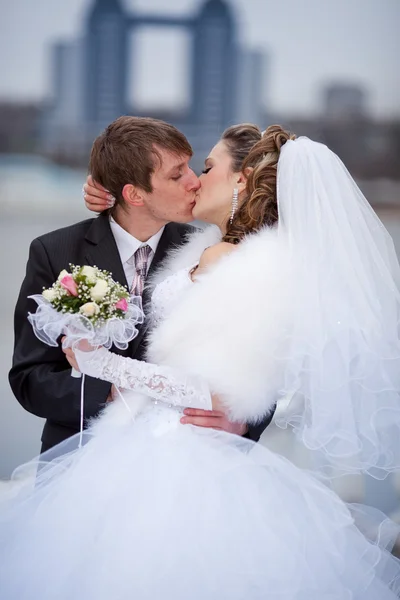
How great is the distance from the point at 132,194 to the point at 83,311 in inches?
29.9

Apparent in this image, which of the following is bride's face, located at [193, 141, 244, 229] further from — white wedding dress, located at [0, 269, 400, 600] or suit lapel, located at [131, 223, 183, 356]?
white wedding dress, located at [0, 269, 400, 600]

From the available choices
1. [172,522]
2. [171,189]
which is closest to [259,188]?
[171,189]

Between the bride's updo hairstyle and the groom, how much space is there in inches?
11.9

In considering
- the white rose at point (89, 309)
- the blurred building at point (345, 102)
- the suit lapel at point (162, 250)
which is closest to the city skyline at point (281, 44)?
the blurred building at point (345, 102)

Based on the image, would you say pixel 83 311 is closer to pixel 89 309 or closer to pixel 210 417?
pixel 89 309

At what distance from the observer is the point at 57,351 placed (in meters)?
2.71

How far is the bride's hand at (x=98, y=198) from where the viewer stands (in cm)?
294

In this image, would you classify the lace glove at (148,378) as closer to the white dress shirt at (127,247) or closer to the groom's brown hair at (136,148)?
the white dress shirt at (127,247)

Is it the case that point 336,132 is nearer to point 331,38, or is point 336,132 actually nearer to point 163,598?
point 331,38

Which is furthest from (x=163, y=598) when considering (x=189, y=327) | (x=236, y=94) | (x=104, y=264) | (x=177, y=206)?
(x=236, y=94)

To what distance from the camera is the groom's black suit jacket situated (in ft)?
8.44

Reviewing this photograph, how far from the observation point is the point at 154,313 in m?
2.59

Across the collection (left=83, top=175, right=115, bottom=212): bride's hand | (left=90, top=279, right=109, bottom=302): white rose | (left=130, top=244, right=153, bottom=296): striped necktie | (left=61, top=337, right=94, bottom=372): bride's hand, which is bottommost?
(left=61, top=337, right=94, bottom=372): bride's hand

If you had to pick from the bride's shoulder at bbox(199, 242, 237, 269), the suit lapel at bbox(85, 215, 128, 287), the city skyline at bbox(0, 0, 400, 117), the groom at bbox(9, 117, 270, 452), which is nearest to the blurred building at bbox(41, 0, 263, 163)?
the city skyline at bbox(0, 0, 400, 117)
